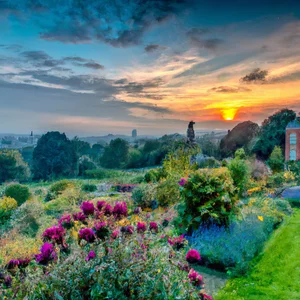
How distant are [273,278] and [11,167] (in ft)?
74.3

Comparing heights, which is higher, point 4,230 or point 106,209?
point 106,209

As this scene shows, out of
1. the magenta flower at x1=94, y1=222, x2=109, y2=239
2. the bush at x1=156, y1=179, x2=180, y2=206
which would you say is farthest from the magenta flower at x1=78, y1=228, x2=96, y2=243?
the bush at x1=156, y1=179, x2=180, y2=206

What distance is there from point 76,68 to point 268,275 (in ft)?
25.9

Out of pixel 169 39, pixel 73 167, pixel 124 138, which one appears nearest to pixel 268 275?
→ pixel 169 39

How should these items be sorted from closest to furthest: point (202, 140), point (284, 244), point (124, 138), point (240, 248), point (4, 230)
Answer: point (240, 248) < point (284, 244) < point (4, 230) < point (202, 140) < point (124, 138)

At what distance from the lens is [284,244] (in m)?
4.96

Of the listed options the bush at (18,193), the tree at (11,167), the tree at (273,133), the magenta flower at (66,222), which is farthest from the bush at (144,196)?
the tree at (11,167)

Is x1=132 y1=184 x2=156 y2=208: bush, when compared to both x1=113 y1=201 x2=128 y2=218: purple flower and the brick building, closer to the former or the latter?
x1=113 y1=201 x2=128 y2=218: purple flower

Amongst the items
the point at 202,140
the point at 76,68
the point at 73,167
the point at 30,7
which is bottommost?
the point at 73,167

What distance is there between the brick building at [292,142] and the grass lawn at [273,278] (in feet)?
42.0

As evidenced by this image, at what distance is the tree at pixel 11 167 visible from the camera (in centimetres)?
2262

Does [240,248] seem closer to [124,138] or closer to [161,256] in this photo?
[161,256]

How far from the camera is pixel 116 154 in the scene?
2742 cm

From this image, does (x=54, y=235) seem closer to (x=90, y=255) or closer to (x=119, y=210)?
(x=90, y=255)
